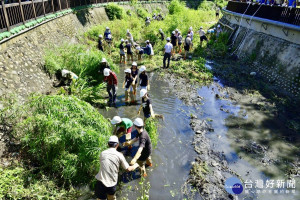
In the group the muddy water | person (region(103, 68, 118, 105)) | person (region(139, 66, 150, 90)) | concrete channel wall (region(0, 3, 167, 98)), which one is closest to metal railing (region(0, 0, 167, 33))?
concrete channel wall (region(0, 3, 167, 98))

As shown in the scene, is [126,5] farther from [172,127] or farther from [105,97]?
[172,127]

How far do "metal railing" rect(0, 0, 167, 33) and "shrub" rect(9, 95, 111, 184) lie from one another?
5036mm

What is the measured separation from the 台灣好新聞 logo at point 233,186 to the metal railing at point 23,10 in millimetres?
9531

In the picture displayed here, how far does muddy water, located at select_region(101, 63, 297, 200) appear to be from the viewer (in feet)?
19.1

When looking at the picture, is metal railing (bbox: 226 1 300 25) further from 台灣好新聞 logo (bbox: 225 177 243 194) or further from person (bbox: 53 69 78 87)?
person (bbox: 53 69 78 87)

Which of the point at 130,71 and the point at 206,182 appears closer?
the point at 206,182

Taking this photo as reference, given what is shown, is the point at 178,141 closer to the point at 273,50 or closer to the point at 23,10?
the point at 23,10

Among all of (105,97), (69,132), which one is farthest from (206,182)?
(105,97)

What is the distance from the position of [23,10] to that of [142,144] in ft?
30.2

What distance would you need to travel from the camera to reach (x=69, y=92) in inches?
361

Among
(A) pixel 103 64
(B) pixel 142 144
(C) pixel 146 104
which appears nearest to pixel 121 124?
(C) pixel 146 104

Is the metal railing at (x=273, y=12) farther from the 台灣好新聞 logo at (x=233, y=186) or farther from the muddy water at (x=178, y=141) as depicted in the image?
the 台灣好新聞 logo at (x=233, y=186)

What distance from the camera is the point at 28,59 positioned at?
8.98m

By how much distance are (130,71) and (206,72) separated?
6.65 metres
